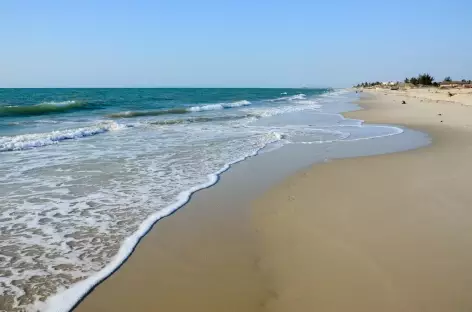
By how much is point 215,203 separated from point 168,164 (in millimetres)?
3537

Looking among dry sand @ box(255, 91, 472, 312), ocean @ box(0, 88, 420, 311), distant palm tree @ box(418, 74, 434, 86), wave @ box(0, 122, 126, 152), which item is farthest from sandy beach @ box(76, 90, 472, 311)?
distant palm tree @ box(418, 74, 434, 86)

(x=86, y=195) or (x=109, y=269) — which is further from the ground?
(x=86, y=195)

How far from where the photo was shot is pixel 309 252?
4594 millimetres

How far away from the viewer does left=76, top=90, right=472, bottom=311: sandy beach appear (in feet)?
11.8

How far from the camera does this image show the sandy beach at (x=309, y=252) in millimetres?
3582

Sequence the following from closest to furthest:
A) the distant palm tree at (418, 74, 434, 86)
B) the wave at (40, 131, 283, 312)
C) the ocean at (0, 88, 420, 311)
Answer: the wave at (40, 131, 283, 312) < the ocean at (0, 88, 420, 311) < the distant palm tree at (418, 74, 434, 86)

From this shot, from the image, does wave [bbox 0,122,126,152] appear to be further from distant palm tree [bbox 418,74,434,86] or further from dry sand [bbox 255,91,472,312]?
distant palm tree [bbox 418,74,434,86]

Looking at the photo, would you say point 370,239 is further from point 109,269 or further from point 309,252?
point 109,269

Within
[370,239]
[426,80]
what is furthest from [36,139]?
[426,80]

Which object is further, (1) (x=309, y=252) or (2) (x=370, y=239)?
(2) (x=370, y=239)

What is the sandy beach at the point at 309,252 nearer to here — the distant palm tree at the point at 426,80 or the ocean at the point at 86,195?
the ocean at the point at 86,195

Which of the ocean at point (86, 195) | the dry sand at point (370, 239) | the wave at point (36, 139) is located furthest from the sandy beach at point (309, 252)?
the wave at point (36, 139)

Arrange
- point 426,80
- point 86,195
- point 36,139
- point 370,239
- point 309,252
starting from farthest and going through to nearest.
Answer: point 426,80 < point 36,139 < point 86,195 < point 370,239 < point 309,252

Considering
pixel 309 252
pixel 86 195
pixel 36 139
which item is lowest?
pixel 309 252
